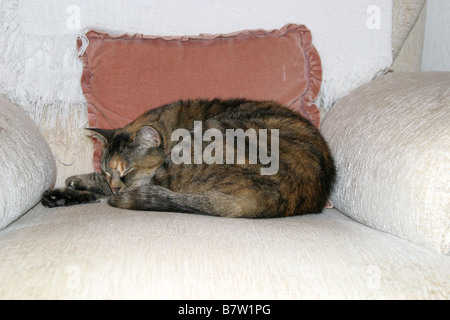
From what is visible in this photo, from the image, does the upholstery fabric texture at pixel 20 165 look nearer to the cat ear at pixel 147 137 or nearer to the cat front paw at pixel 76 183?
the cat front paw at pixel 76 183

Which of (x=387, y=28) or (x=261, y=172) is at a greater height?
(x=387, y=28)

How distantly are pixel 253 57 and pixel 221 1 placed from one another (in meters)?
0.31

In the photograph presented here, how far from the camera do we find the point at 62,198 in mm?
1568

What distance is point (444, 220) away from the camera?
1.02m

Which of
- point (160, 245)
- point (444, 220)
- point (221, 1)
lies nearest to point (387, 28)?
point (221, 1)

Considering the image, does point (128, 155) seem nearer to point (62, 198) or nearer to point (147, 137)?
point (147, 137)

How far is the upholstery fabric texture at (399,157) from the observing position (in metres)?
1.04

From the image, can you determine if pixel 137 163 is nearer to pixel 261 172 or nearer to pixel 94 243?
pixel 261 172

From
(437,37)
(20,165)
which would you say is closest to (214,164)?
(20,165)

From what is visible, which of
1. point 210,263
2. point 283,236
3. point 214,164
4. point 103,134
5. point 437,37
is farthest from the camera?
point 437,37

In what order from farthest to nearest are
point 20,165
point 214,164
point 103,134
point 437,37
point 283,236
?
1. point 437,37
2. point 103,134
3. point 214,164
4. point 20,165
5. point 283,236

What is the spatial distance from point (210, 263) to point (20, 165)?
747 mm
